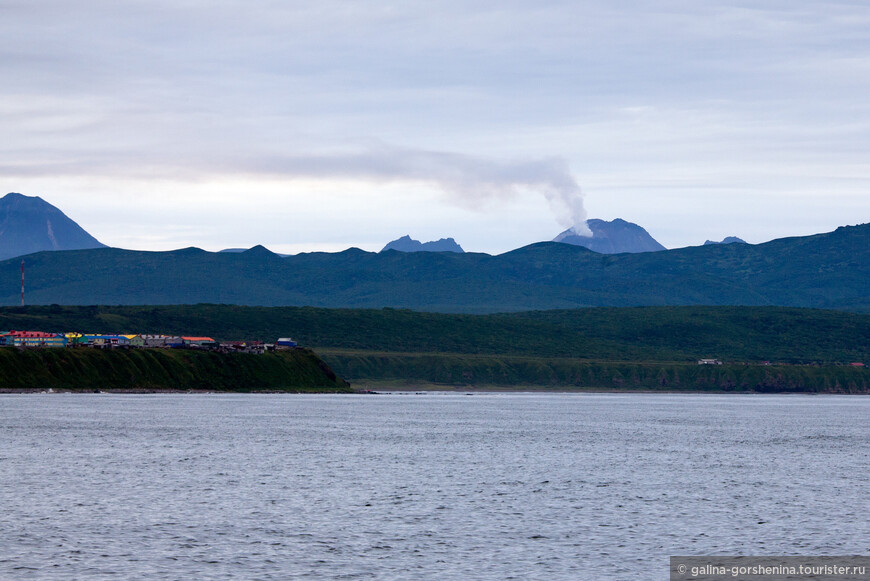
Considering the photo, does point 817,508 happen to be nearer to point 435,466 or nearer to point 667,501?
point 667,501

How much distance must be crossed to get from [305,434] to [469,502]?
76.2 metres

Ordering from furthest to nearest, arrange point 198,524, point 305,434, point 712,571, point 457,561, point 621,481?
point 305,434
point 621,481
point 198,524
point 457,561
point 712,571

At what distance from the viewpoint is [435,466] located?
117 meters

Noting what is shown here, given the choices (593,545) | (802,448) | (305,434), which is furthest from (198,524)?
(802,448)

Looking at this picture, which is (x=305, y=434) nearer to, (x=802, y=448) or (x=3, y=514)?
(x=802, y=448)

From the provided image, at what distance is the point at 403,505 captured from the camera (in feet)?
280

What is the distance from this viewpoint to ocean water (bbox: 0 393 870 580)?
62.0m

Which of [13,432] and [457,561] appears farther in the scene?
[13,432]

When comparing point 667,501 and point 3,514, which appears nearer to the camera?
point 3,514

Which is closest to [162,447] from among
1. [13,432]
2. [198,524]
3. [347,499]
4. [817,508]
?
[13,432]

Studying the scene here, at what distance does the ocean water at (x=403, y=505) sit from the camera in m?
62.0

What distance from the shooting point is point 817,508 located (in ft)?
281

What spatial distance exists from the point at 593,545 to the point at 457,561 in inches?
396

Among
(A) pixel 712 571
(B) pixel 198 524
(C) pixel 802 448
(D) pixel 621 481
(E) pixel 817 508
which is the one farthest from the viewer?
(C) pixel 802 448
